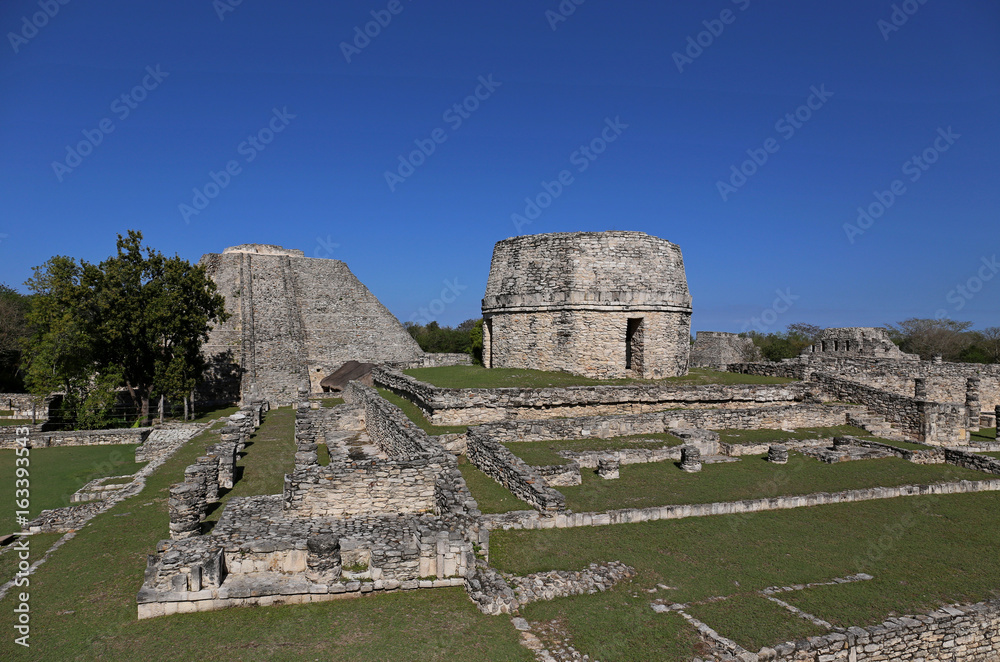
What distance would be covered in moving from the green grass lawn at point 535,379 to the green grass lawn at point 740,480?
4.21m

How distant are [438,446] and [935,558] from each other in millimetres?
8014

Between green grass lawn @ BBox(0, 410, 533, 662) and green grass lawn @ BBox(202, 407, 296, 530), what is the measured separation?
2.10 m

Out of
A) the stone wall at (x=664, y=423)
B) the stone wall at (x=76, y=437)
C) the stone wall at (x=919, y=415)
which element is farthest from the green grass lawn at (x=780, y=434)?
the stone wall at (x=76, y=437)

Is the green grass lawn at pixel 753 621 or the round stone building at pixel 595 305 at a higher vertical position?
the round stone building at pixel 595 305

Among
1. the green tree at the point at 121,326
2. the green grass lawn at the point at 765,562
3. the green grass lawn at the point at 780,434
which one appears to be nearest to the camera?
the green grass lawn at the point at 765,562

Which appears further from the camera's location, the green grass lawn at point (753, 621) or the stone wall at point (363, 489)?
the stone wall at point (363, 489)

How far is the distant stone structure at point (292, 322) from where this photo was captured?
34.7 metres

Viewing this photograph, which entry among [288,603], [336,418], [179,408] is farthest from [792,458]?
[179,408]

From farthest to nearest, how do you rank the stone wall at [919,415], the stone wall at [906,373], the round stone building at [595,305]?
the stone wall at [906,373]
the round stone building at [595,305]
the stone wall at [919,415]

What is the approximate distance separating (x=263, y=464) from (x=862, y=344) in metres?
26.3

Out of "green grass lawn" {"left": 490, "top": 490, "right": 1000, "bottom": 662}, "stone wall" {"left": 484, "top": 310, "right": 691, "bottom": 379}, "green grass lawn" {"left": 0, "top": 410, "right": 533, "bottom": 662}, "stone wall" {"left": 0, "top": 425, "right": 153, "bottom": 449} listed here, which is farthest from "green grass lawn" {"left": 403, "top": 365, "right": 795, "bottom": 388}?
"stone wall" {"left": 0, "top": 425, "right": 153, "bottom": 449}

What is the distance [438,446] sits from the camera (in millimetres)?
10664

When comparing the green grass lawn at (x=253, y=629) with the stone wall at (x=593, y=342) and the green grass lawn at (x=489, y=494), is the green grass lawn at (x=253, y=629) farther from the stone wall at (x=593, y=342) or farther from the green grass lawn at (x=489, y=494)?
the stone wall at (x=593, y=342)

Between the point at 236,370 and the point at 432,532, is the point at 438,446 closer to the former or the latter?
the point at 432,532
